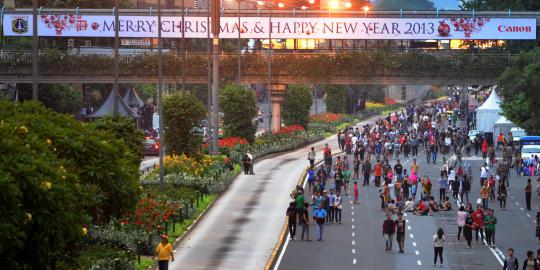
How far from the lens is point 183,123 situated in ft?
220

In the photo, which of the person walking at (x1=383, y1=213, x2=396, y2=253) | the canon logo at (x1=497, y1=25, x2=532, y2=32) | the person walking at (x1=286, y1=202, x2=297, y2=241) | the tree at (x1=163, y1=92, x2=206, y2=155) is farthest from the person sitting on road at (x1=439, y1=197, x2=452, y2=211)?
the canon logo at (x1=497, y1=25, x2=532, y2=32)

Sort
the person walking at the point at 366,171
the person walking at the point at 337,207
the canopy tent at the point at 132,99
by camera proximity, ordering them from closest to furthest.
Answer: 1. the person walking at the point at 337,207
2. the person walking at the point at 366,171
3. the canopy tent at the point at 132,99

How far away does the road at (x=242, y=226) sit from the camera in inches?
1617

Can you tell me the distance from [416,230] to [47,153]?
2541cm

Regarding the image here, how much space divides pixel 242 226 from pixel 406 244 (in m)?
6.65

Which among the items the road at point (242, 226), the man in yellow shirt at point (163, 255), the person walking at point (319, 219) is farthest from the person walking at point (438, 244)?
the man in yellow shirt at point (163, 255)

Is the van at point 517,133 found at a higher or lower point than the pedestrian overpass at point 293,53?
lower

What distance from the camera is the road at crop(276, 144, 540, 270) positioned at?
41.0m

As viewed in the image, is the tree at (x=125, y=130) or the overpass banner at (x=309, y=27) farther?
the overpass banner at (x=309, y=27)

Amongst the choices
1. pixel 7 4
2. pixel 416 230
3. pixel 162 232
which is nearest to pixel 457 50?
pixel 7 4

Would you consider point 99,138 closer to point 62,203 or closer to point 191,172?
point 62,203

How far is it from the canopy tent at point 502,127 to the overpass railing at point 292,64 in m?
4.93

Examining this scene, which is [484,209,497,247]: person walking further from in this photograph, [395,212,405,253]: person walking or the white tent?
the white tent

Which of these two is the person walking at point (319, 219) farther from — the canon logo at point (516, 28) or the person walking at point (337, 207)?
the canon logo at point (516, 28)
